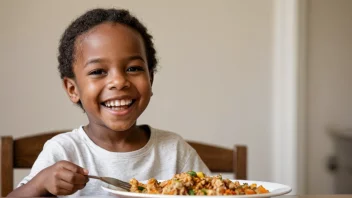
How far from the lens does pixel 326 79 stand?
8.54ft

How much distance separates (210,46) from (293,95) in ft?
1.33

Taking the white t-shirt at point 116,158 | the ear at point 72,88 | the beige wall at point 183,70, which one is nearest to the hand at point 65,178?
the white t-shirt at point 116,158

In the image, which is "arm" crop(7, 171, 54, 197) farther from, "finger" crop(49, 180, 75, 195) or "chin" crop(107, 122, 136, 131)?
"chin" crop(107, 122, 136, 131)

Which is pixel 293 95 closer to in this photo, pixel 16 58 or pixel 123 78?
pixel 16 58

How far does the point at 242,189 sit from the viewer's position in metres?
0.82

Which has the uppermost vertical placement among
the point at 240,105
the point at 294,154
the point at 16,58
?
the point at 16,58

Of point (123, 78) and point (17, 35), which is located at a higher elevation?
point (17, 35)

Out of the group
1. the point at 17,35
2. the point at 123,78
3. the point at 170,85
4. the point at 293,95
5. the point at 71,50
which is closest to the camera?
the point at 123,78

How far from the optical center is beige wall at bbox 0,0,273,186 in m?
2.09

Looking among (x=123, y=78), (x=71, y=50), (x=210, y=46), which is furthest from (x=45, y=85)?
(x=123, y=78)

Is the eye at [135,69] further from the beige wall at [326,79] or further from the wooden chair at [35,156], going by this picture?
the beige wall at [326,79]

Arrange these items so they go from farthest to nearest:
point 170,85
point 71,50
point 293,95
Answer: point 293,95, point 170,85, point 71,50

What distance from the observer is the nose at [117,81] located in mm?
1080

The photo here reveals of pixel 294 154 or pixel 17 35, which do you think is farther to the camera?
pixel 294 154
